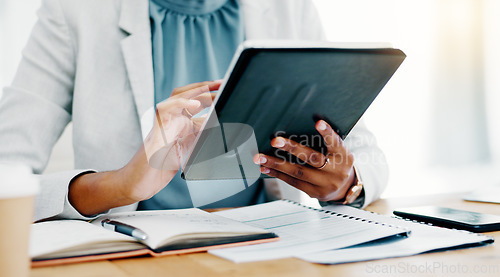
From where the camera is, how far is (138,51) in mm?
1057

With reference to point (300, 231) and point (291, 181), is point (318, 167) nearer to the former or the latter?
point (291, 181)

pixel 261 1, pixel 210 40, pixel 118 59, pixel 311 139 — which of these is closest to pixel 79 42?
pixel 118 59

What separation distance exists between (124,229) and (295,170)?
1.00ft

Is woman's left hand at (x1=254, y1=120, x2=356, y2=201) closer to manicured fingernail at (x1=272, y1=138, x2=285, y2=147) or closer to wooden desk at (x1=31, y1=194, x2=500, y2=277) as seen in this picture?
manicured fingernail at (x1=272, y1=138, x2=285, y2=147)

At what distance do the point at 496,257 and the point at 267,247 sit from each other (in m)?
0.25

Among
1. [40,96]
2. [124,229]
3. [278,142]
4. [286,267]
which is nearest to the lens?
[286,267]

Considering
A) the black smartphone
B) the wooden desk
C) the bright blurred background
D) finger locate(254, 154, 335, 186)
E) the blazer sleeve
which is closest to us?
the wooden desk

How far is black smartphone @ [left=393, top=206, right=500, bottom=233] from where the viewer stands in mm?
625

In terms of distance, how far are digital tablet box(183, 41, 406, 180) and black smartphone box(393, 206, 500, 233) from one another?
0.57ft

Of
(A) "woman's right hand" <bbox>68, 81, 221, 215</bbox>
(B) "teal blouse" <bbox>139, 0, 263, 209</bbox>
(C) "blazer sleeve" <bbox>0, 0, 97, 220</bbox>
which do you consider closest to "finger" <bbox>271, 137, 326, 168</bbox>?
(A) "woman's right hand" <bbox>68, 81, 221, 215</bbox>

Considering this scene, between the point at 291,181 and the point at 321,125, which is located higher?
the point at 321,125

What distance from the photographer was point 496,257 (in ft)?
1.63

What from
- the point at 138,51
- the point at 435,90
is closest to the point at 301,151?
the point at 138,51

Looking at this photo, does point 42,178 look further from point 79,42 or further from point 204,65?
point 204,65
